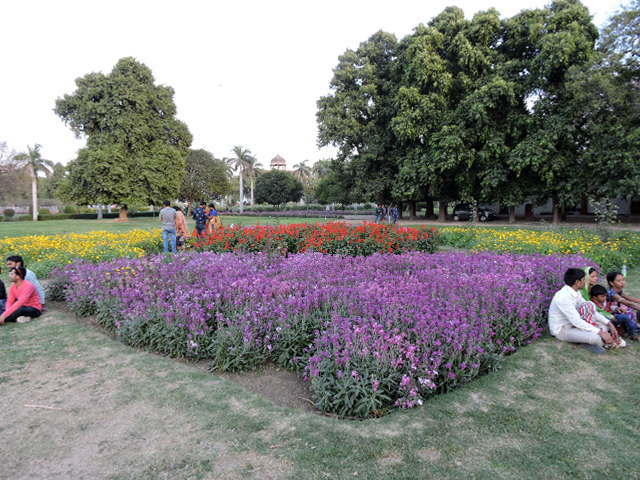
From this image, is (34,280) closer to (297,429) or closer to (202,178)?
(297,429)

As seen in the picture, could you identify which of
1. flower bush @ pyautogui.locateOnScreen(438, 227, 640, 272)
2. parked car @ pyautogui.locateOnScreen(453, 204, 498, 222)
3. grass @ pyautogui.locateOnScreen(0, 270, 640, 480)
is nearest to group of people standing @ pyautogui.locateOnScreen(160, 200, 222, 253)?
grass @ pyautogui.locateOnScreen(0, 270, 640, 480)

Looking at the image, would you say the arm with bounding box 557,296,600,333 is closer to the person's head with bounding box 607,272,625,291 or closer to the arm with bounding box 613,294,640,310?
the arm with bounding box 613,294,640,310

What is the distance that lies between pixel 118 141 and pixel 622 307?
116 feet

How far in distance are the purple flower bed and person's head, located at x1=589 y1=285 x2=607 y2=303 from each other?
54 centimetres

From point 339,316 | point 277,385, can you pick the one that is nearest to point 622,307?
point 339,316

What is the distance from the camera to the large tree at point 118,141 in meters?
30.8

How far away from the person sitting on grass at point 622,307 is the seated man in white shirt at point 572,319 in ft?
2.31

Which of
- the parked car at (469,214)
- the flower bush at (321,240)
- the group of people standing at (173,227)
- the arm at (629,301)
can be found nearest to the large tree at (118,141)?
the group of people standing at (173,227)

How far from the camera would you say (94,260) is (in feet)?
27.3

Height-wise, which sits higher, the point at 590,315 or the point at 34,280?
the point at 34,280

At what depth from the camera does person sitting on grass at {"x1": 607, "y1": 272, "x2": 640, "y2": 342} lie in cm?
458

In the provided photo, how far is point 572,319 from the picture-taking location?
423 centimetres

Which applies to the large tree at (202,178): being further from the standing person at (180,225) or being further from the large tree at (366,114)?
the standing person at (180,225)

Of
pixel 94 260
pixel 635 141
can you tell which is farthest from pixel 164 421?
pixel 635 141
